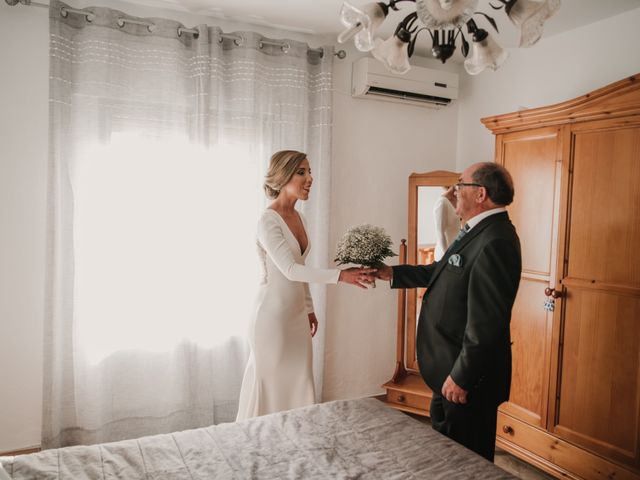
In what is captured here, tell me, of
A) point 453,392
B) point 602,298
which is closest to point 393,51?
point 453,392

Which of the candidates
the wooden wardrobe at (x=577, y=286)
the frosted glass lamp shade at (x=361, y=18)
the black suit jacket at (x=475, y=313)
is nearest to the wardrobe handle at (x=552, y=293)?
the wooden wardrobe at (x=577, y=286)

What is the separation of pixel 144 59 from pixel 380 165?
1890 millimetres

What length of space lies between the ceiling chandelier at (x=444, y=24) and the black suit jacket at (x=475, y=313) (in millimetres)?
682

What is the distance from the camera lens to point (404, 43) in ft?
5.88

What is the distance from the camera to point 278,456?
156cm

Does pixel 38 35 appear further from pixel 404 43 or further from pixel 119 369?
pixel 404 43

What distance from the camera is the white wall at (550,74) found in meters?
3.05

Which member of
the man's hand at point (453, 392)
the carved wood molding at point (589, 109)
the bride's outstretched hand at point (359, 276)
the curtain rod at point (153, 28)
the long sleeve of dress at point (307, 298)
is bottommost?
the man's hand at point (453, 392)

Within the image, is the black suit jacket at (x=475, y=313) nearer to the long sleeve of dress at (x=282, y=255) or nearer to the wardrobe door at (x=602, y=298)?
the long sleeve of dress at (x=282, y=255)

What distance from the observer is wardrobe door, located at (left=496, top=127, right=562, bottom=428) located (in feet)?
9.16

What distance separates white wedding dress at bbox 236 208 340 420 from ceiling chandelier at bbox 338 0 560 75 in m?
1.03

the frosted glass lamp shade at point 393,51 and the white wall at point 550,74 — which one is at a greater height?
the white wall at point 550,74

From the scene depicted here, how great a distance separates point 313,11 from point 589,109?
5.71 feet

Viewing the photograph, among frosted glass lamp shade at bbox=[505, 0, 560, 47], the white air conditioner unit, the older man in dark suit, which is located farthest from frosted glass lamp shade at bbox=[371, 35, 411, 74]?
the white air conditioner unit
